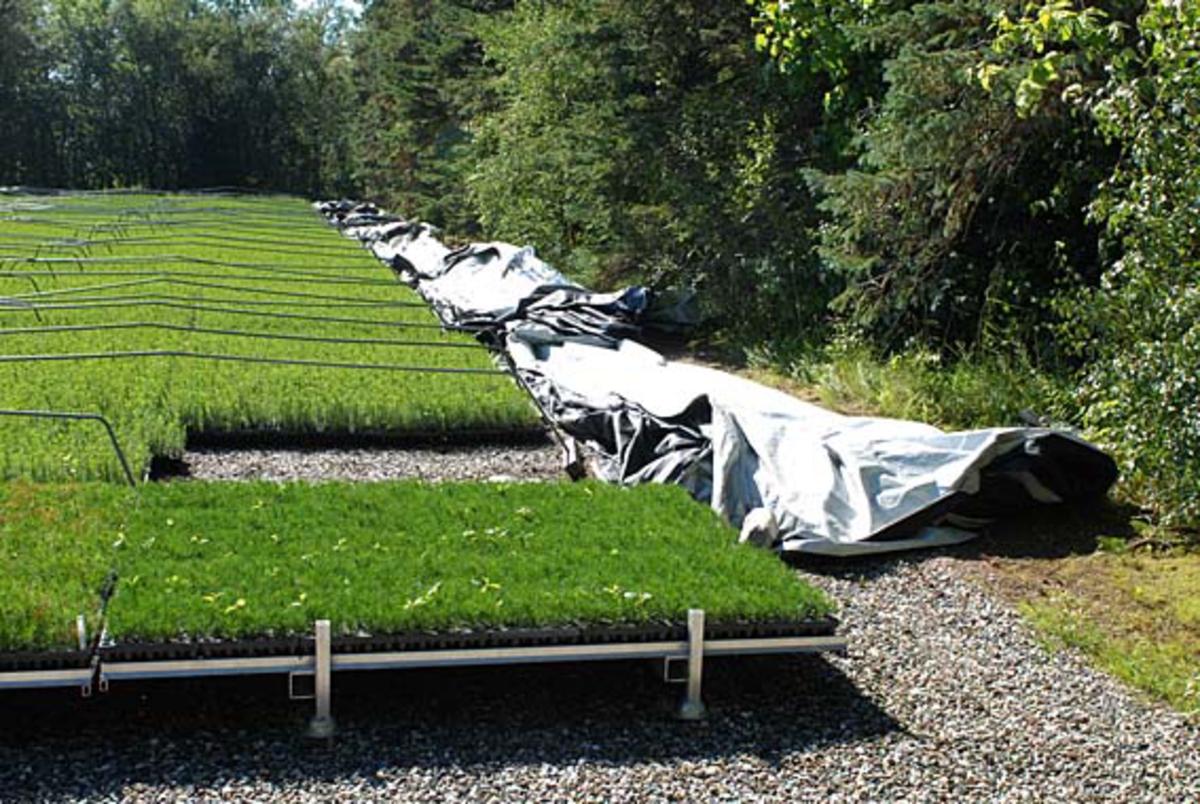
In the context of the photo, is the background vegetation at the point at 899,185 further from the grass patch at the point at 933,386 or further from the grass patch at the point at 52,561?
the grass patch at the point at 52,561

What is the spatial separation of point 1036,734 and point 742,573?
4.26 ft

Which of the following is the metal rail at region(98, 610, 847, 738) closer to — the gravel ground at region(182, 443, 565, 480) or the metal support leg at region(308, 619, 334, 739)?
the metal support leg at region(308, 619, 334, 739)

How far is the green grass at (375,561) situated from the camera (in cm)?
443

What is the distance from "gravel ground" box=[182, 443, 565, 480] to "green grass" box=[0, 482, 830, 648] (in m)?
1.56

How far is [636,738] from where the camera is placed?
14.3 feet

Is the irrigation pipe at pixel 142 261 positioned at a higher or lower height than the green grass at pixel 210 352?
higher

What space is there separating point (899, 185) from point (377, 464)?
434 cm

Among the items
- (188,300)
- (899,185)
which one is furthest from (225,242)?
(899,185)

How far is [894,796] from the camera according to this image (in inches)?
158

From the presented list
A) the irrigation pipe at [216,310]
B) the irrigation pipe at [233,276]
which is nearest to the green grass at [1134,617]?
the irrigation pipe at [216,310]

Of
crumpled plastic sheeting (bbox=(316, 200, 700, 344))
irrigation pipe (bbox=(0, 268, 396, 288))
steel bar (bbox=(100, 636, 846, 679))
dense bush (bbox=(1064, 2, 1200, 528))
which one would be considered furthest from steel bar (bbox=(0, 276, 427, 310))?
steel bar (bbox=(100, 636, 846, 679))

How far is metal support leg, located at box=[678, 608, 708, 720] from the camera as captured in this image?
451 centimetres

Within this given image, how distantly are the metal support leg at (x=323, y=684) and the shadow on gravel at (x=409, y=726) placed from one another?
60mm

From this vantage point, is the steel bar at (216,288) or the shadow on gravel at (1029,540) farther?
the steel bar at (216,288)
